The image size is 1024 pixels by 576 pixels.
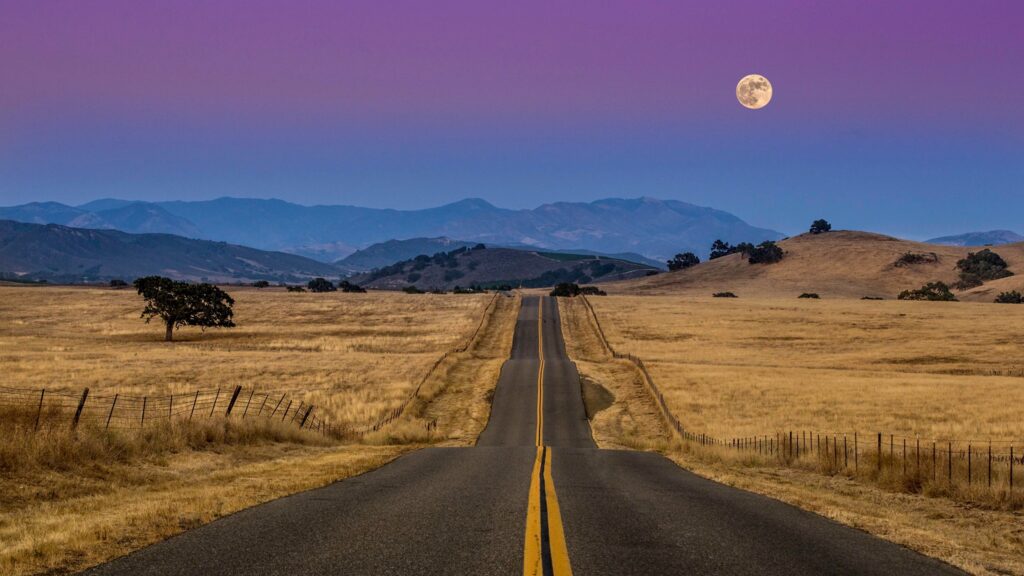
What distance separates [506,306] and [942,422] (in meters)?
85.2

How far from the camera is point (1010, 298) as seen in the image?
118750 millimetres

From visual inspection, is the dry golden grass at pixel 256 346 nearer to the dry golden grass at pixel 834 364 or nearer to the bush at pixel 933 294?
the dry golden grass at pixel 834 364

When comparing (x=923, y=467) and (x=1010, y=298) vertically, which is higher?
(x=1010, y=298)

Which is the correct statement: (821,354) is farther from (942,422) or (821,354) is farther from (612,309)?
(612,309)

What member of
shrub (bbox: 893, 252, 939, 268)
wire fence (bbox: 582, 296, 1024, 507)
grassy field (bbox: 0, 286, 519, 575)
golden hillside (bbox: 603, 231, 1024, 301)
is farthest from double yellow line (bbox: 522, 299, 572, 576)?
shrub (bbox: 893, 252, 939, 268)

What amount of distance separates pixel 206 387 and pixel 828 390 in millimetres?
38625

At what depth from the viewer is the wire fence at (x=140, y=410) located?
16.8 m

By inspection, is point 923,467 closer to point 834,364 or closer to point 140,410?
point 140,410

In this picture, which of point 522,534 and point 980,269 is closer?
point 522,534

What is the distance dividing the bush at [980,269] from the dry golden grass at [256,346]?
351ft

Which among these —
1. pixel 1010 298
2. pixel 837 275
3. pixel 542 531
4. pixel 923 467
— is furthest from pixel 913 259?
pixel 542 531

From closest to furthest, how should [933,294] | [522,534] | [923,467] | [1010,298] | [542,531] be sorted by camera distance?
[522,534] < [542,531] < [923,467] < [1010,298] < [933,294]

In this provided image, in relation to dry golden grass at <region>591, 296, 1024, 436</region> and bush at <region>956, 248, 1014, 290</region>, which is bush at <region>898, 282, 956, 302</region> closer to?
bush at <region>956, 248, 1014, 290</region>

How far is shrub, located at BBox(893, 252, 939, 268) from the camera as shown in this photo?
174 meters
